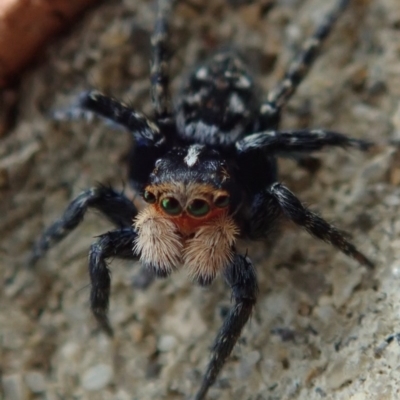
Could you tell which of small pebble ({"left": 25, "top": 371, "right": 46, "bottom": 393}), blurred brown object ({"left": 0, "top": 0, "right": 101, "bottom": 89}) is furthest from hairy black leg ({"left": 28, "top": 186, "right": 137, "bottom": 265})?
blurred brown object ({"left": 0, "top": 0, "right": 101, "bottom": 89})

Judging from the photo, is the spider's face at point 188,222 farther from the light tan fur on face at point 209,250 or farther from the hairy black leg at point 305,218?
the hairy black leg at point 305,218

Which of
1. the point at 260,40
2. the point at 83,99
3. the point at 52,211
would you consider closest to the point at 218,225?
the point at 83,99

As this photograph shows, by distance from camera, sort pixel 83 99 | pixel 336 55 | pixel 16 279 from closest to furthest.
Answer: pixel 83 99 → pixel 16 279 → pixel 336 55

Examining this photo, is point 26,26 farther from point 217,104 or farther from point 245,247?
point 245,247

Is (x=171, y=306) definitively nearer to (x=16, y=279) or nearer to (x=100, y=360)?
(x=100, y=360)

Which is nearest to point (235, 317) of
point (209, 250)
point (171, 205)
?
point (209, 250)

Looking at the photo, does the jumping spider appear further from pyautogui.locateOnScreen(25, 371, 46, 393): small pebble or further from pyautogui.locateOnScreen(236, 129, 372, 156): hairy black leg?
pyautogui.locateOnScreen(25, 371, 46, 393): small pebble
